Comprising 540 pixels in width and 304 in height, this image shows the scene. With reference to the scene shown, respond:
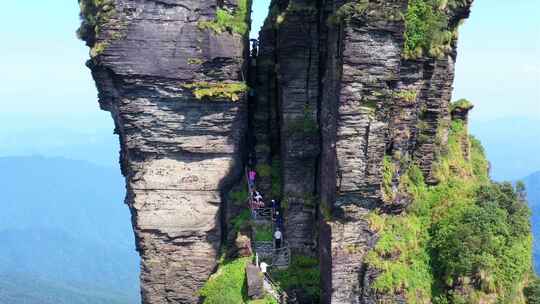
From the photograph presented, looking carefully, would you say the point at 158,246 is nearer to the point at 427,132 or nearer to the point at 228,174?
the point at 228,174

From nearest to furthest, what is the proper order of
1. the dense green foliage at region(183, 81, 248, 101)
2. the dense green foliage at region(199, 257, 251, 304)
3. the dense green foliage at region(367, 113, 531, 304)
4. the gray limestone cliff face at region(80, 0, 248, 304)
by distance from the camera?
the dense green foliage at region(367, 113, 531, 304), the gray limestone cliff face at region(80, 0, 248, 304), the dense green foliage at region(183, 81, 248, 101), the dense green foliage at region(199, 257, 251, 304)

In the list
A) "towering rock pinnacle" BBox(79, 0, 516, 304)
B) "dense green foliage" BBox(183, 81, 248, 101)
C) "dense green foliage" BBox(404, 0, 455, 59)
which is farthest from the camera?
"dense green foliage" BBox(183, 81, 248, 101)

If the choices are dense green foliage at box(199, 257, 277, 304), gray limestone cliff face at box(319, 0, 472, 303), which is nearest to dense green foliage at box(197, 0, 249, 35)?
gray limestone cliff face at box(319, 0, 472, 303)

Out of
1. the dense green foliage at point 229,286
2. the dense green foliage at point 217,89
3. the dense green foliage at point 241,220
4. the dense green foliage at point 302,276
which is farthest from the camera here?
the dense green foliage at point 241,220

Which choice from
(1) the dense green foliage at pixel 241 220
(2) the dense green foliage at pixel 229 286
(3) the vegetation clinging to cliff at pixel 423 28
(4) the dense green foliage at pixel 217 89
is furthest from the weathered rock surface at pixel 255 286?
(3) the vegetation clinging to cliff at pixel 423 28

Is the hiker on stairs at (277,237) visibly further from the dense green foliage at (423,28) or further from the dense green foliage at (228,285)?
the dense green foliage at (423,28)

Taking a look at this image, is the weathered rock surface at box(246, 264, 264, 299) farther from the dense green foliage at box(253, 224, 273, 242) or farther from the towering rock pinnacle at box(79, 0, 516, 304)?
the towering rock pinnacle at box(79, 0, 516, 304)

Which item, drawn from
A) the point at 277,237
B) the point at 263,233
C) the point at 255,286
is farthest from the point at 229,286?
the point at 277,237
